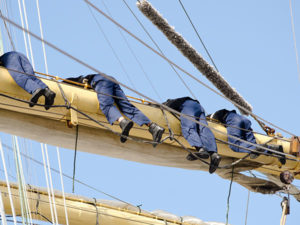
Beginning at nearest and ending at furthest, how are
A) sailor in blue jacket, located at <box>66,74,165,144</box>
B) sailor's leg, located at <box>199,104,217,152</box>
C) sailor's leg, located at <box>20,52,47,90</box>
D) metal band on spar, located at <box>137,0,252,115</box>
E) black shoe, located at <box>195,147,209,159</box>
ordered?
1. sailor's leg, located at <box>20,52,47,90</box>
2. sailor in blue jacket, located at <box>66,74,165,144</box>
3. black shoe, located at <box>195,147,209,159</box>
4. sailor's leg, located at <box>199,104,217,152</box>
5. metal band on spar, located at <box>137,0,252,115</box>

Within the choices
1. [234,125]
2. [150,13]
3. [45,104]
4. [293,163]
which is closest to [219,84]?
[234,125]

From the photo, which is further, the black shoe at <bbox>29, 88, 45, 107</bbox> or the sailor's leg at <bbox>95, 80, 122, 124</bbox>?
Result: the sailor's leg at <bbox>95, 80, 122, 124</bbox>

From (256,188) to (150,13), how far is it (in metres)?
3.31

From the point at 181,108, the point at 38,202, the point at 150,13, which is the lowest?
the point at 38,202

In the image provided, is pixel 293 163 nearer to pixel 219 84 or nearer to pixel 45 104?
pixel 219 84

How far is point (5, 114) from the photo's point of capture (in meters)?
10.0

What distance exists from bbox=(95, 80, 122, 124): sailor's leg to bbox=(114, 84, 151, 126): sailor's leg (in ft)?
0.27

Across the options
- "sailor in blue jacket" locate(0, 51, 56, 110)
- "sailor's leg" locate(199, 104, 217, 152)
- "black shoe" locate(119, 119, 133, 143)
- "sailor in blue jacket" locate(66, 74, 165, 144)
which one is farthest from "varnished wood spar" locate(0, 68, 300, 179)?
"black shoe" locate(119, 119, 133, 143)

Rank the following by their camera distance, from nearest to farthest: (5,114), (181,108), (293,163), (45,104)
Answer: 1. (45,104)
2. (5,114)
3. (181,108)
4. (293,163)

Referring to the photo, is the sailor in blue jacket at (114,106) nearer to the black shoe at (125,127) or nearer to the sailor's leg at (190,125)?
the black shoe at (125,127)

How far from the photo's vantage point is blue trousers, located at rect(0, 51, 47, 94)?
9.18m

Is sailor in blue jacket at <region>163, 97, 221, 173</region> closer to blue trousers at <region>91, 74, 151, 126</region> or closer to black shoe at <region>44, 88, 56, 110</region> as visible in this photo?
blue trousers at <region>91, 74, 151, 126</region>

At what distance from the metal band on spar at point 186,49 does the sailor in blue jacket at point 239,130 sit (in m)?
0.27

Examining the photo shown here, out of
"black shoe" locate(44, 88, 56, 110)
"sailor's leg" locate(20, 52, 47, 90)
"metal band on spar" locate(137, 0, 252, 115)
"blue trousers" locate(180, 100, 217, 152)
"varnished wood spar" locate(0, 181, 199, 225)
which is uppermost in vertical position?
"metal band on spar" locate(137, 0, 252, 115)
